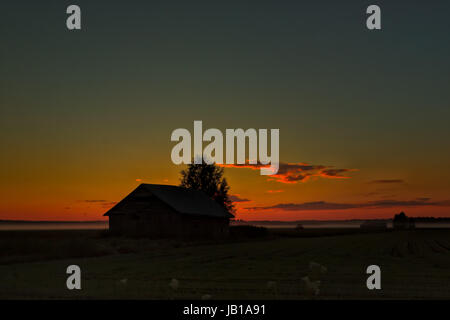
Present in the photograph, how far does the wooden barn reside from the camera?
60.7m

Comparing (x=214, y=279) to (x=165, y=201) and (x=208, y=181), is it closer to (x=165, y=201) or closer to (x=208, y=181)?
(x=165, y=201)

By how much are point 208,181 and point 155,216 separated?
114 feet

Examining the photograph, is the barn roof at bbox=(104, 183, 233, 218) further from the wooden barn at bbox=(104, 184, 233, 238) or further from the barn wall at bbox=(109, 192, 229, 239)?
the barn wall at bbox=(109, 192, 229, 239)

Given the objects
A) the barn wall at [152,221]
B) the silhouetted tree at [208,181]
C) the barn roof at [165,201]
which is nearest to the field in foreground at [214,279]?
the barn wall at [152,221]

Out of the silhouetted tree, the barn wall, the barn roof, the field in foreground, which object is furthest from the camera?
the silhouetted tree

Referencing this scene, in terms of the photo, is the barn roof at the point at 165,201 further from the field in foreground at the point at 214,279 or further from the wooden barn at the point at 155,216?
the field in foreground at the point at 214,279

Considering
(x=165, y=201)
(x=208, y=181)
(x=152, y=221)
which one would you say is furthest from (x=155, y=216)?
(x=208, y=181)

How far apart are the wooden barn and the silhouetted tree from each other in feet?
96.9

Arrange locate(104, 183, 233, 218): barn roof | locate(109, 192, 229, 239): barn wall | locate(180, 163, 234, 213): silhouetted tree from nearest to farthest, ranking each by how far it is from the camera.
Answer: locate(109, 192, 229, 239): barn wall < locate(104, 183, 233, 218): barn roof < locate(180, 163, 234, 213): silhouetted tree

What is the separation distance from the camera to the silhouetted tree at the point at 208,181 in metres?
95.5

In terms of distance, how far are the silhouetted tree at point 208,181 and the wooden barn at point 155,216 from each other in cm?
2954

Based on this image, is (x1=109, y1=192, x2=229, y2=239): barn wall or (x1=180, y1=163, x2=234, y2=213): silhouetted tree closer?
(x1=109, y1=192, x2=229, y2=239): barn wall

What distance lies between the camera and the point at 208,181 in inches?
3767

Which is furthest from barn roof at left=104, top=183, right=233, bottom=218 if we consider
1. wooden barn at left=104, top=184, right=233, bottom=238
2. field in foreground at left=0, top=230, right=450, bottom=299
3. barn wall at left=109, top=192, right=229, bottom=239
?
field in foreground at left=0, top=230, right=450, bottom=299
